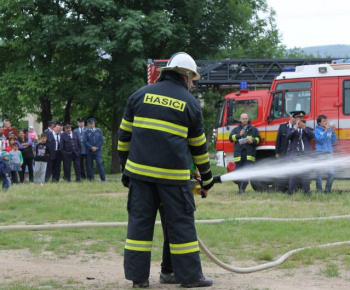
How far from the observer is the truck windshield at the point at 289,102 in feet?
53.4

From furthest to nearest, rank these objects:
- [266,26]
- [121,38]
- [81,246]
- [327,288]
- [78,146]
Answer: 1. [266,26]
2. [121,38]
3. [78,146]
4. [81,246]
5. [327,288]

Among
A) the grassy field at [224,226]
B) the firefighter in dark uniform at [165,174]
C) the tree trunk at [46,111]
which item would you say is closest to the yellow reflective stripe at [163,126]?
the firefighter in dark uniform at [165,174]

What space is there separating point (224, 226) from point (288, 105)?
702 centimetres

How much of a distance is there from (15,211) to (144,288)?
6062 millimetres

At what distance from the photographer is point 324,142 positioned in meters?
15.0

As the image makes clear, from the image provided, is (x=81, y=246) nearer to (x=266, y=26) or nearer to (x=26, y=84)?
(x=26, y=84)

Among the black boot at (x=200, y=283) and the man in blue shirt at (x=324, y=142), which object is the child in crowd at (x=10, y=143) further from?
the black boot at (x=200, y=283)

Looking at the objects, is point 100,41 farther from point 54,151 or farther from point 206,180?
point 206,180

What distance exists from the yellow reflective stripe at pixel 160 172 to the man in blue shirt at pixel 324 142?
8.97 metres

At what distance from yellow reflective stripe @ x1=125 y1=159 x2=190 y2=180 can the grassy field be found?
5.58ft

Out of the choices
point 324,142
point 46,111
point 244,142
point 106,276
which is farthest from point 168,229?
point 46,111

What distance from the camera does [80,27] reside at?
2525 cm

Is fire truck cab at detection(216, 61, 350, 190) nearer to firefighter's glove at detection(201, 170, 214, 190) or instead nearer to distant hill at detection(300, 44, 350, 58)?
firefighter's glove at detection(201, 170, 214, 190)

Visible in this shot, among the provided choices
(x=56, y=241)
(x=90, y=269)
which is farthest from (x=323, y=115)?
(x=90, y=269)
